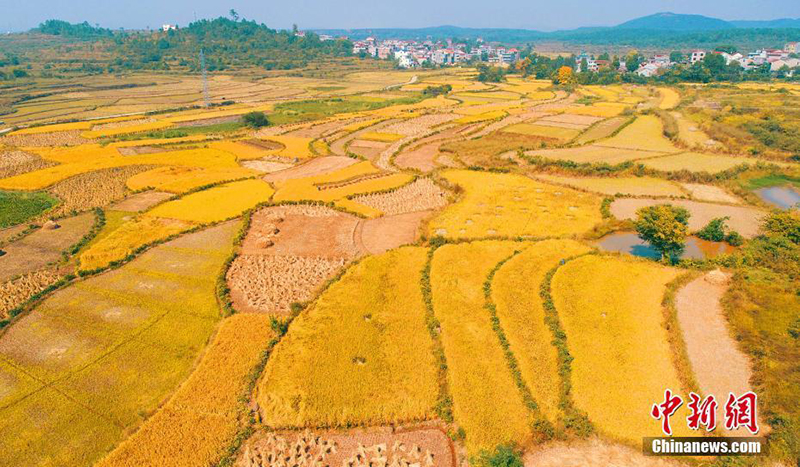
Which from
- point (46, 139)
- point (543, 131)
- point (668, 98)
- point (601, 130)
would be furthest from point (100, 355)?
point (668, 98)

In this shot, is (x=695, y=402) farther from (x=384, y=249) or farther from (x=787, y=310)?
(x=384, y=249)

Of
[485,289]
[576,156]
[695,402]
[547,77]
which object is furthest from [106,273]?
[547,77]

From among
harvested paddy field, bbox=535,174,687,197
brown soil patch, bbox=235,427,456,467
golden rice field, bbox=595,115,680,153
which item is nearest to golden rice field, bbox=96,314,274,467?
brown soil patch, bbox=235,427,456,467

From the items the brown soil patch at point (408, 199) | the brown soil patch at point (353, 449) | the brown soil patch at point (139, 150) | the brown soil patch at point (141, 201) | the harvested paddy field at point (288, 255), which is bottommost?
the brown soil patch at point (353, 449)

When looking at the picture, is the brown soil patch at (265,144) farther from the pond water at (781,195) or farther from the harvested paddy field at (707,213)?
the pond water at (781,195)

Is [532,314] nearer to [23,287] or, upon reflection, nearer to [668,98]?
[23,287]

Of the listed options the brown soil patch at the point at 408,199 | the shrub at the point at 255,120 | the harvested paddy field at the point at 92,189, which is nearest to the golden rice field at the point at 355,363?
the brown soil patch at the point at 408,199
